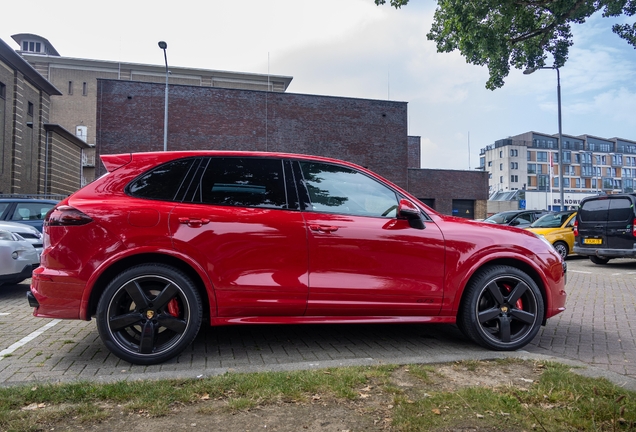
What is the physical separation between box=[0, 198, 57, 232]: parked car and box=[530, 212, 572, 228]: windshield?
14.1m

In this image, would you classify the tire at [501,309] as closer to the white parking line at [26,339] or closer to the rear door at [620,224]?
the white parking line at [26,339]

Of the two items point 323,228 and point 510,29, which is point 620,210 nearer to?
point 510,29

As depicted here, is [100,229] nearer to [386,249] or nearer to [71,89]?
[386,249]

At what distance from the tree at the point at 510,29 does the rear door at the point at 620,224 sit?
13.8ft

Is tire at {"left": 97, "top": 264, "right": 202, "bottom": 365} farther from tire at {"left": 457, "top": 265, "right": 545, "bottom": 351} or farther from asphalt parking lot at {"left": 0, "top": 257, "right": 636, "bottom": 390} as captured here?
tire at {"left": 457, "top": 265, "right": 545, "bottom": 351}

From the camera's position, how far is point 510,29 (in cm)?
1338

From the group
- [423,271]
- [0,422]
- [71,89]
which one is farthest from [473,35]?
[71,89]

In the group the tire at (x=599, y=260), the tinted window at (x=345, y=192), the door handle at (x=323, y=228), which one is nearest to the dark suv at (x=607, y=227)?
the tire at (x=599, y=260)

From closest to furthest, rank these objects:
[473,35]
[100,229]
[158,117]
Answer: [100,229] < [473,35] < [158,117]

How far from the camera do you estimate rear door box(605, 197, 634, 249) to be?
12.2 meters

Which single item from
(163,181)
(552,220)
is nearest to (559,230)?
(552,220)

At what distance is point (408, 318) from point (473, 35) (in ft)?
35.4

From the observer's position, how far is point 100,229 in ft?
12.7

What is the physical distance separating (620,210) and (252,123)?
29.6m
